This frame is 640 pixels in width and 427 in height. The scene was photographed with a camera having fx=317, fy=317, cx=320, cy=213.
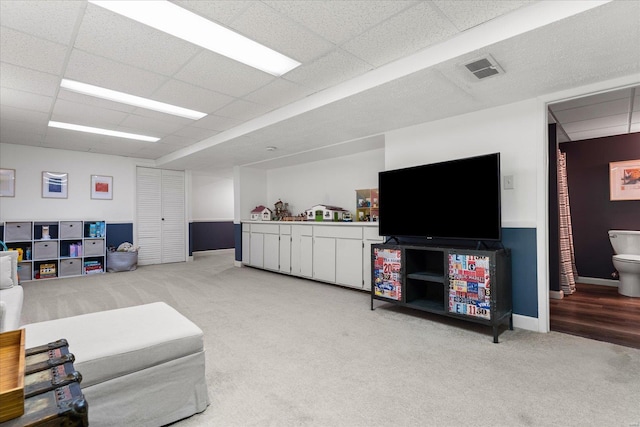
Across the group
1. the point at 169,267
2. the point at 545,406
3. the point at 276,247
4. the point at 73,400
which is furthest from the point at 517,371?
the point at 169,267

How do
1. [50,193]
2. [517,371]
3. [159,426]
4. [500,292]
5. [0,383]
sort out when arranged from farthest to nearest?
1. [50,193]
2. [500,292]
3. [517,371]
4. [159,426]
5. [0,383]

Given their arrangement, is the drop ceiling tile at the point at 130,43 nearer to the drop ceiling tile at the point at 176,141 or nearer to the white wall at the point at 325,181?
the drop ceiling tile at the point at 176,141

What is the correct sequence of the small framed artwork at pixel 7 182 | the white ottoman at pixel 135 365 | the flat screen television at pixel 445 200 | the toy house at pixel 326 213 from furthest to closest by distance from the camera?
1. the small framed artwork at pixel 7 182
2. the toy house at pixel 326 213
3. the flat screen television at pixel 445 200
4. the white ottoman at pixel 135 365

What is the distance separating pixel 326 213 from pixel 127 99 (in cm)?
317

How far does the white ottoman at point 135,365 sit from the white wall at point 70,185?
17.9 feet

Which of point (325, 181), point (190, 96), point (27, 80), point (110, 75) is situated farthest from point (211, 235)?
point (110, 75)

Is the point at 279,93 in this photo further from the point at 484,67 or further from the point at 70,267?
the point at 70,267

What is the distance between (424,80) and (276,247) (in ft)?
13.8

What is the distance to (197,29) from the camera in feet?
7.45

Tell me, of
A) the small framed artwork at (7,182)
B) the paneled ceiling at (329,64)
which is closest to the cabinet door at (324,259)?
the paneled ceiling at (329,64)

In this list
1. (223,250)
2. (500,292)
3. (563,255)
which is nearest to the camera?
(500,292)

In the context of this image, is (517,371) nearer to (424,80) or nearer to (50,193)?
(424,80)

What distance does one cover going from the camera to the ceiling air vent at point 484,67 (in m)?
2.35

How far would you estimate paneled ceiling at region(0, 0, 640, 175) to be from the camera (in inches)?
79.5
